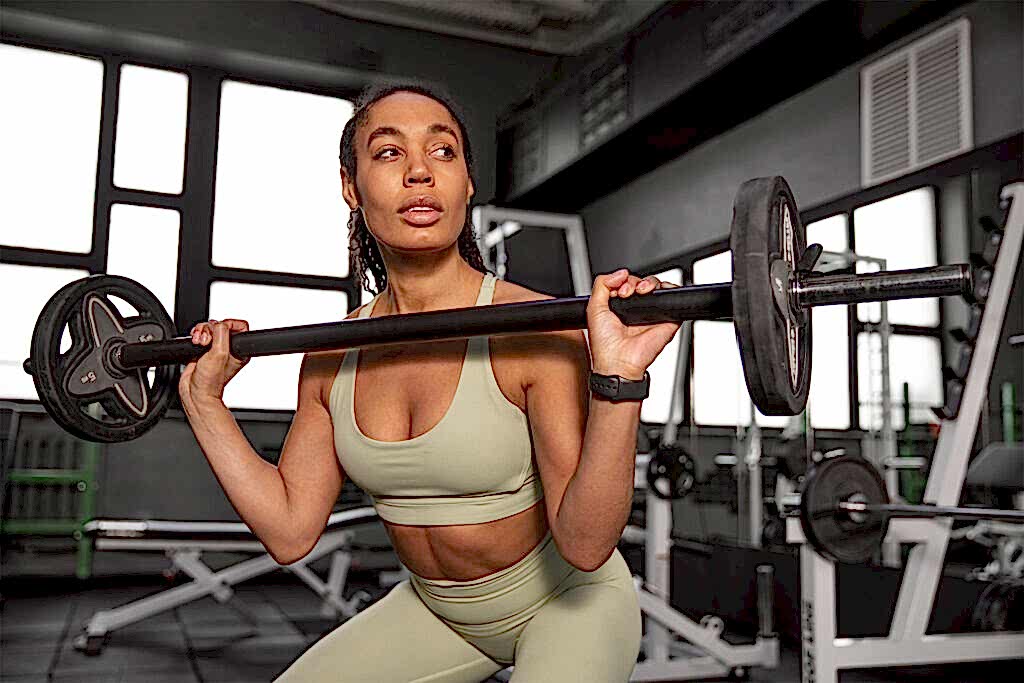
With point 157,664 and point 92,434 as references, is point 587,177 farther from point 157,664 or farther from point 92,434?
point 92,434

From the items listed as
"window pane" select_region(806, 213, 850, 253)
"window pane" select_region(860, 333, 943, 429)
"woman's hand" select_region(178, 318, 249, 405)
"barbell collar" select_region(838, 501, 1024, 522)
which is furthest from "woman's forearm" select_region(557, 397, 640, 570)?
"window pane" select_region(806, 213, 850, 253)

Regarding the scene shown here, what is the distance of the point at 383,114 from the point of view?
1.28 metres

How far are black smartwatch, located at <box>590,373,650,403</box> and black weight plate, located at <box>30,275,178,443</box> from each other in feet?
2.72

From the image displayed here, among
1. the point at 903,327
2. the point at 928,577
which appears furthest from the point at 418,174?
the point at 903,327

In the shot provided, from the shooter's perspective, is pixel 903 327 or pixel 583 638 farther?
pixel 903 327

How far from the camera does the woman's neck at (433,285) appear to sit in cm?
131

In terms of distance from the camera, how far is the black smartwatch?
1.01 m

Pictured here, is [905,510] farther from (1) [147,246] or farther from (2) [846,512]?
(1) [147,246]

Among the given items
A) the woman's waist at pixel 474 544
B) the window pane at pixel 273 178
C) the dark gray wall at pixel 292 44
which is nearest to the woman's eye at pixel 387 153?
the woman's waist at pixel 474 544

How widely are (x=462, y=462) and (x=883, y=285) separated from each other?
1.65 feet

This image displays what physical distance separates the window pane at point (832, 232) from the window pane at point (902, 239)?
0.28 feet

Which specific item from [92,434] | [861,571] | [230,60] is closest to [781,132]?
[861,571]

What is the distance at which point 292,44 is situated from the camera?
6.21 m

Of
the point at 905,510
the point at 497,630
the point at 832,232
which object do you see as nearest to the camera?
the point at 497,630
